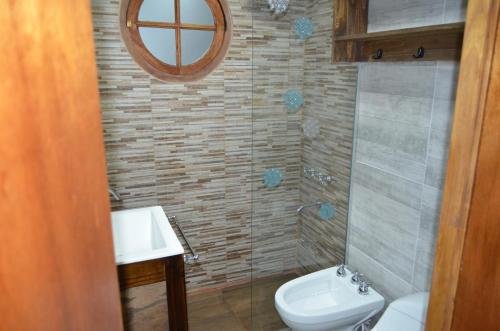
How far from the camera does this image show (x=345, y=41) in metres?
1.91

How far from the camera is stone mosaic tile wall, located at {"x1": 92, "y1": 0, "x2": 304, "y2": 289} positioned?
242 cm

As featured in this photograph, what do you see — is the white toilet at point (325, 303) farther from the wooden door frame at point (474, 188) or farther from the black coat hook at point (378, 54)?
the black coat hook at point (378, 54)

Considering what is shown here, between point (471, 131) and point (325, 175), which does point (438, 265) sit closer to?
point (471, 131)

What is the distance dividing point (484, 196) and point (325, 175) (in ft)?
5.94

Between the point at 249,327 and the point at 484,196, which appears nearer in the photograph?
the point at 484,196

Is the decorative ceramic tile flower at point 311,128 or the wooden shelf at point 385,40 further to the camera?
the decorative ceramic tile flower at point 311,128

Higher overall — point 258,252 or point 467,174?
point 467,174

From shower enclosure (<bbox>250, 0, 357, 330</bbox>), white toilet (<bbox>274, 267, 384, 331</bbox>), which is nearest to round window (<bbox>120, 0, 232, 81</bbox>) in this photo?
shower enclosure (<bbox>250, 0, 357, 330</bbox>)

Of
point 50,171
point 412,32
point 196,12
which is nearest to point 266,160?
point 196,12

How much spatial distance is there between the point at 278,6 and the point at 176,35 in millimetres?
729

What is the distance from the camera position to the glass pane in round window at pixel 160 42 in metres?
2.45

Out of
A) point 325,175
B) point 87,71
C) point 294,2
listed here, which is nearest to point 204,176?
point 325,175

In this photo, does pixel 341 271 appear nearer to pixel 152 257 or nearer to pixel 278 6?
pixel 152 257

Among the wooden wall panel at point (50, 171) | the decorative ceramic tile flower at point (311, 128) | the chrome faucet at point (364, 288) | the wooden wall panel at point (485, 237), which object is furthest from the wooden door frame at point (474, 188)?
the decorative ceramic tile flower at point (311, 128)
